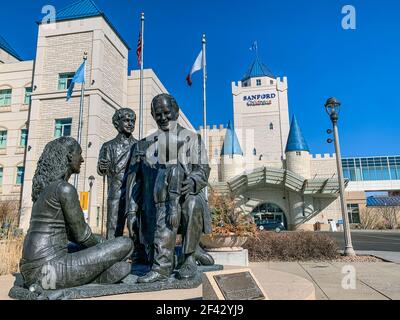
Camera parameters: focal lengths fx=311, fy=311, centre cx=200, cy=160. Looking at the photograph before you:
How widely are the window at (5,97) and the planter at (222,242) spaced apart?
26.7 m

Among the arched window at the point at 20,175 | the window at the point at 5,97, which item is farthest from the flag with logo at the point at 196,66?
the window at the point at 5,97

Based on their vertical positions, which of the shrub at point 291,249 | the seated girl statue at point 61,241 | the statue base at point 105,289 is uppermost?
the seated girl statue at point 61,241

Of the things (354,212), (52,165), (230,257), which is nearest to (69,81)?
(230,257)

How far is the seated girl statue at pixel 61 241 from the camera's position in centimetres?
274

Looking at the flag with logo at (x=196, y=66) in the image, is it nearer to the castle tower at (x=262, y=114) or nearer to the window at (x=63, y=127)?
the window at (x=63, y=127)

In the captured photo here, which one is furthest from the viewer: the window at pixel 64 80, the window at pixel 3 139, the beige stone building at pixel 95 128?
the window at pixel 3 139

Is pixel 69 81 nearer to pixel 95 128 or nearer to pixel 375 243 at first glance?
pixel 95 128

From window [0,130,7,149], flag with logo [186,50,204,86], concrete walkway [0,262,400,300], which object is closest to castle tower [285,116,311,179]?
flag with logo [186,50,204,86]

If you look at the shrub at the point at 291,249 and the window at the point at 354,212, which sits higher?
the window at the point at 354,212

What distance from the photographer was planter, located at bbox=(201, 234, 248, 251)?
741 centimetres

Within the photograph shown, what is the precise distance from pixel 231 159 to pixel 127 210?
33.0 meters

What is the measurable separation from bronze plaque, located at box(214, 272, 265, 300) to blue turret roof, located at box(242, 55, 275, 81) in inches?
1803

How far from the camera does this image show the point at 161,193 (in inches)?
131
